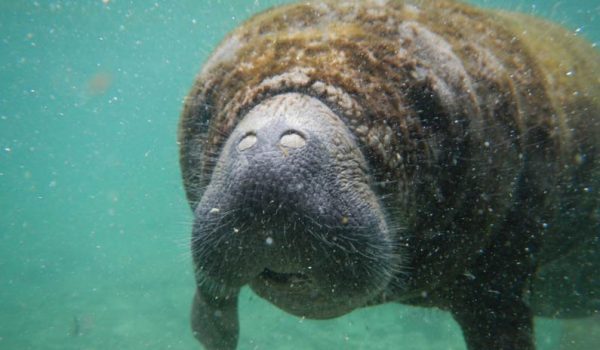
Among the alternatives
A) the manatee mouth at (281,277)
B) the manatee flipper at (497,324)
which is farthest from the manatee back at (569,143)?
the manatee mouth at (281,277)

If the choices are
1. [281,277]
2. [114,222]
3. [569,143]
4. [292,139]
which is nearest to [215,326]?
[281,277]

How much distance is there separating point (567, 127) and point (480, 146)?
4.64 feet

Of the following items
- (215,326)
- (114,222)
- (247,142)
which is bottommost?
(114,222)

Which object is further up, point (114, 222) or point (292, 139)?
point (292, 139)

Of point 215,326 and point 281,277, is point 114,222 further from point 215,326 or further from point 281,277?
point 281,277

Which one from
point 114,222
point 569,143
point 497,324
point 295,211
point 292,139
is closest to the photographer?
point 295,211

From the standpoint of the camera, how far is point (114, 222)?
94.9 metres

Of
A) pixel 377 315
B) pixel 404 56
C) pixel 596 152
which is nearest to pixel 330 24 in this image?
pixel 404 56

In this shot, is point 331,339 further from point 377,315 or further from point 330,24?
point 330,24

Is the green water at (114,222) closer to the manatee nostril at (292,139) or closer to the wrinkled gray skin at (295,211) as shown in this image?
the wrinkled gray skin at (295,211)

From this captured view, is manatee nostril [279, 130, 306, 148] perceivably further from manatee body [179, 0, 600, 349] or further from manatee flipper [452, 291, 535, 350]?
manatee flipper [452, 291, 535, 350]

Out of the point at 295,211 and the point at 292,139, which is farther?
the point at 292,139

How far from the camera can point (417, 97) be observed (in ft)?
8.88

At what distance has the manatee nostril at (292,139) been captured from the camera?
2125mm
